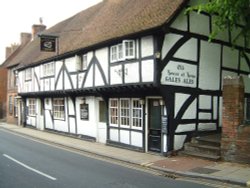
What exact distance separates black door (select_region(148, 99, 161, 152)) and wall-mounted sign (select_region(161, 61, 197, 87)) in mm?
1203

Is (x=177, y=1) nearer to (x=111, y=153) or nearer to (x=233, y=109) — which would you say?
(x=233, y=109)

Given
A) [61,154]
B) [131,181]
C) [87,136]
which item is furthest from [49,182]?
[87,136]

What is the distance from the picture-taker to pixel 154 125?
17391mm

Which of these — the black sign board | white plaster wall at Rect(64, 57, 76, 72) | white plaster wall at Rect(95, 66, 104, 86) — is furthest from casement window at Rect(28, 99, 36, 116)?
white plaster wall at Rect(95, 66, 104, 86)

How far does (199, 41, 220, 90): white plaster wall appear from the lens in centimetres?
1805

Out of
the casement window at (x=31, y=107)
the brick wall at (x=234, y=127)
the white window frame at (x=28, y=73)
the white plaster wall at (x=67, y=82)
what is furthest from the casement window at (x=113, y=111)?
the white window frame at (x=28, y=73)

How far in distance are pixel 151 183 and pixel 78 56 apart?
528 inches

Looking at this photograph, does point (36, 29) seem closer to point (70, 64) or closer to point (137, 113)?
point (70, 64)

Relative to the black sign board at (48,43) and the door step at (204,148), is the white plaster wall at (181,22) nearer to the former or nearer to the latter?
the door step at (204,148)

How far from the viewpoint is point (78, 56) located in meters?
23.4

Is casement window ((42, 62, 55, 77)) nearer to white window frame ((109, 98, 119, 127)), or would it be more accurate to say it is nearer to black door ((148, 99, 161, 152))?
white window frame ((109, 98, 119, 127))

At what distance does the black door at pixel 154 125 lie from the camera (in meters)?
17.1

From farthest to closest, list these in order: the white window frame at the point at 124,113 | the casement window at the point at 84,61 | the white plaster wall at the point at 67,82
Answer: the white plaster wall at the point at 67,82, the casement window at the point at 84,61, the white window frame at the point at 124,113

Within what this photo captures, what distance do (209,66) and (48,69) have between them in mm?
13803
